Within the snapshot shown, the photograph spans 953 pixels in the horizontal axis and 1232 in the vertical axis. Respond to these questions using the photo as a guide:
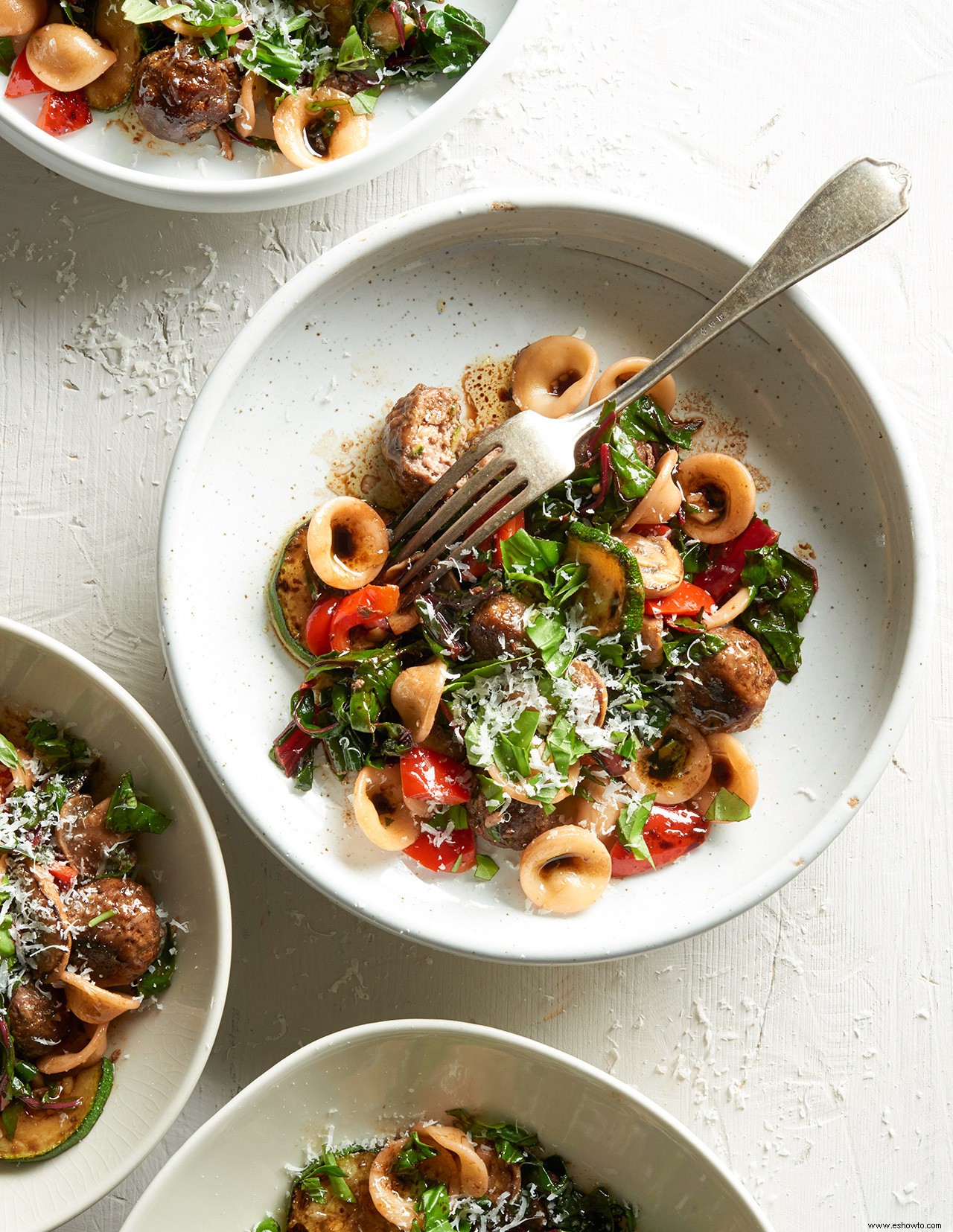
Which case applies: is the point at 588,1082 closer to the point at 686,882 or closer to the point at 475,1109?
the point at 475,1109

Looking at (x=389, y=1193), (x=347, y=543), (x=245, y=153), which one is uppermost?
(x=245, y=153)

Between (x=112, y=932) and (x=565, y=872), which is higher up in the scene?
(x=565, y=872)

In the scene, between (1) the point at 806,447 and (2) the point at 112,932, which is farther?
(1) the point at 806,447

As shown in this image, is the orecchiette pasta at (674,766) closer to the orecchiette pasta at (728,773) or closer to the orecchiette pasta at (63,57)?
the orecchiette pasta at (728,773)

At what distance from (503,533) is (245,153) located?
4.73 feet

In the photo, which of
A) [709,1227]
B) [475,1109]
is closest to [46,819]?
[475,1109]

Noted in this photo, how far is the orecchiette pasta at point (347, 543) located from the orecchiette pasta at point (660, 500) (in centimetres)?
76

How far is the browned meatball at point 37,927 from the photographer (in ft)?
8.88

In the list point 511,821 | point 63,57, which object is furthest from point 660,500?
point 63,57

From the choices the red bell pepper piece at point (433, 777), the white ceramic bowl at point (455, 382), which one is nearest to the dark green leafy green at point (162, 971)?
the white ceramic bowl at point (455, 382)

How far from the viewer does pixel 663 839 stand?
296 centimetres

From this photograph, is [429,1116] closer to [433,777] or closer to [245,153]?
[433,777]

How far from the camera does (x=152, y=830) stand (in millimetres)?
2814

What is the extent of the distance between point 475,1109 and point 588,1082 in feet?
1.33
